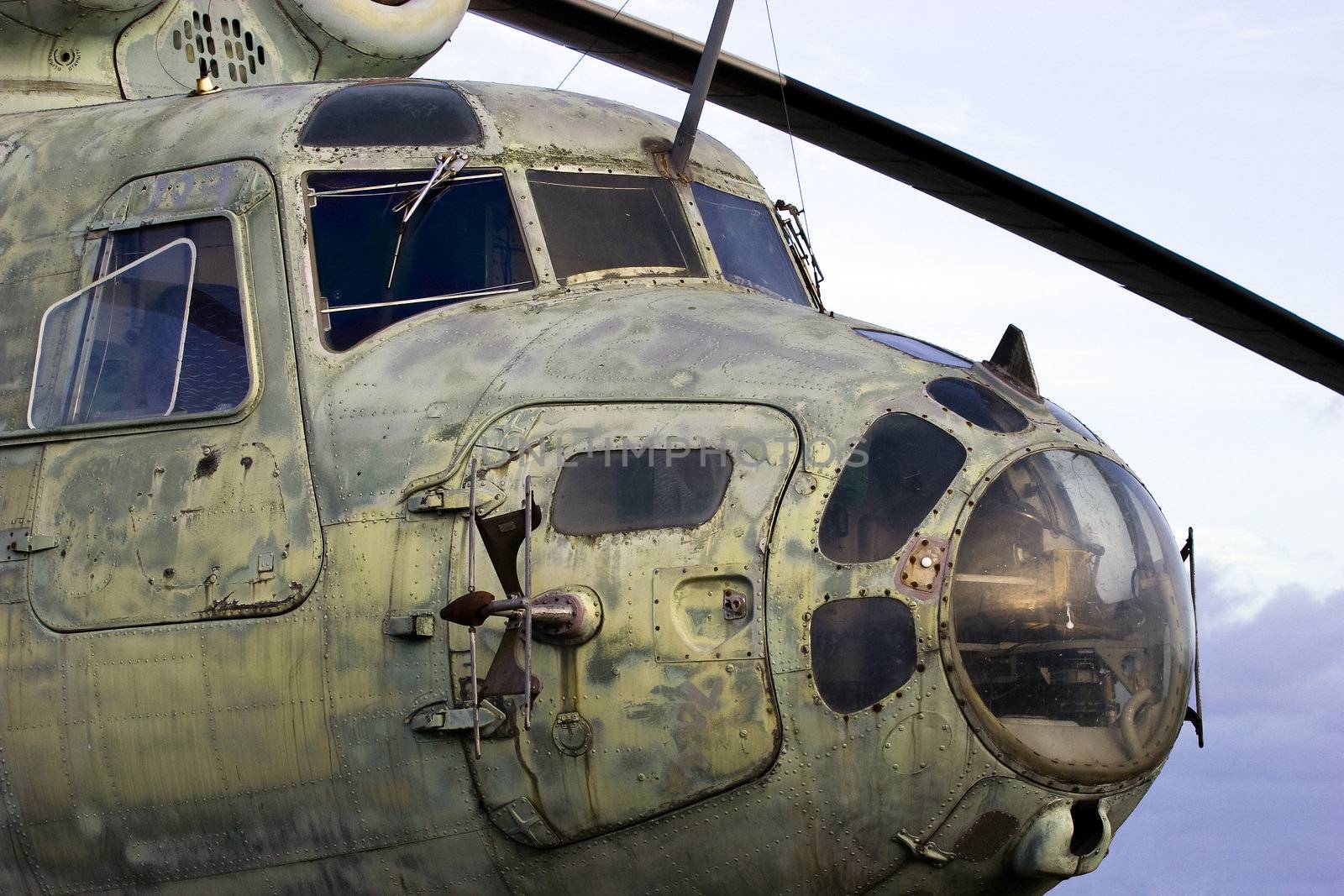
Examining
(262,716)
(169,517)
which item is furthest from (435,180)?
(262,716)

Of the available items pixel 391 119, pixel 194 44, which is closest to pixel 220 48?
pixel 194 44

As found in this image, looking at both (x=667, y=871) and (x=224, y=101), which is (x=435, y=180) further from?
(x=667, y=871)

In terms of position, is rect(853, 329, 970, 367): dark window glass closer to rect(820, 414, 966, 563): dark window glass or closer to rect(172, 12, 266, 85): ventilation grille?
rect(820, 414, 966, 563): dark window glass

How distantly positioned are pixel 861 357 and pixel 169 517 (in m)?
2.62

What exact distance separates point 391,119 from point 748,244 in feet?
5.42

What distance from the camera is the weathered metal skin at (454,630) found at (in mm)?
5820

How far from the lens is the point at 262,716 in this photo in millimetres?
6477

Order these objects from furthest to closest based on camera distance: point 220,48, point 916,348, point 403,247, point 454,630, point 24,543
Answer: point 220,48, point 403,247, point 24,543, point 916,348, point 454,630

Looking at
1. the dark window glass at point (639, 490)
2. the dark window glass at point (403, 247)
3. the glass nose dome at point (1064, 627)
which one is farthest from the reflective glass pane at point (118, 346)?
the glass nose dome at point (1064, 627)

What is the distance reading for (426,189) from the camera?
23.8 feet

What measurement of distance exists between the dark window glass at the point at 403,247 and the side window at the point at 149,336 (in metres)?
0.38

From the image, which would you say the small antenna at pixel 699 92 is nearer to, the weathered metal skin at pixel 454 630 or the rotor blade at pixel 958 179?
the weathered metal skin at pixel 454 630

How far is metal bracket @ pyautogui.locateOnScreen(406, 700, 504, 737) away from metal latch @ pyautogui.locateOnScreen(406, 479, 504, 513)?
0.66 meters

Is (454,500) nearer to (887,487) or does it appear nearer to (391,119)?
(887,487)
